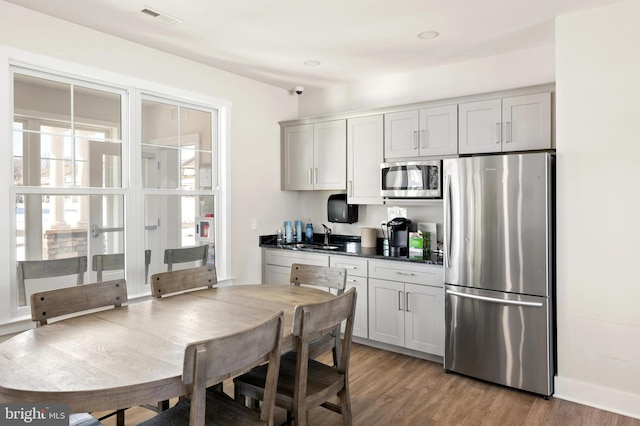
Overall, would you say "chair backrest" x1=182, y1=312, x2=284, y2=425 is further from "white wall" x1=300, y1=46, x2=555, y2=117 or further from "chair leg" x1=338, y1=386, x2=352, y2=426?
"white wall" x1=300, y1=46, x2=555, y2=117

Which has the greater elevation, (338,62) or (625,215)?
(338,62)

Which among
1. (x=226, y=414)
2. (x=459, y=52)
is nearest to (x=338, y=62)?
(x=459, y=52)

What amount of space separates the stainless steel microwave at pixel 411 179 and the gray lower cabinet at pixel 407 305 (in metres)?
0.64

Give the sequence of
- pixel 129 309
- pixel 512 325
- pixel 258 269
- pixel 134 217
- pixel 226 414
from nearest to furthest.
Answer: pixel 226 414, pixel 129 309, pixel 512 325, pixel 134 217, pixel 258 269

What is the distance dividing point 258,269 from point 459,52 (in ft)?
9.20

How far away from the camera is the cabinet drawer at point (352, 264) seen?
3.85 metres

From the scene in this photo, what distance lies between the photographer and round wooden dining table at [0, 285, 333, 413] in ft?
4.50

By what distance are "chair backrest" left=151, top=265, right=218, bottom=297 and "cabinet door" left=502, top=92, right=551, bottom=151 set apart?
2.47 metres

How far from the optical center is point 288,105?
482 centimetres

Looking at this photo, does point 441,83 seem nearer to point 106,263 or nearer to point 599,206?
point 599,206

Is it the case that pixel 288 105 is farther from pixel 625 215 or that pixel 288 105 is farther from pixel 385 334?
pixel 625 215

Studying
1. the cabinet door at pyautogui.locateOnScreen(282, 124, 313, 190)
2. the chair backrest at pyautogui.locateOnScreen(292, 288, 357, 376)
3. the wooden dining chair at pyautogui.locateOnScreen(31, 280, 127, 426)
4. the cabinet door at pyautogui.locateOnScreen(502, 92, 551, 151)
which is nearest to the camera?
the chair backrest at pyautogui.locateOnScreen(292, 288, 357, 376)

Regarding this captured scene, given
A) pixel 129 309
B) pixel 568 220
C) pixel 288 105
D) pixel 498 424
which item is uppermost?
pixel 288 105

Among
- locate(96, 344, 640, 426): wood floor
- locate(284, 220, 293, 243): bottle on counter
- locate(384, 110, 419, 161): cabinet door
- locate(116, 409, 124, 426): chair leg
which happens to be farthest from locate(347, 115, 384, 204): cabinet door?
locate(116, 409, 124, 426): chair leg
